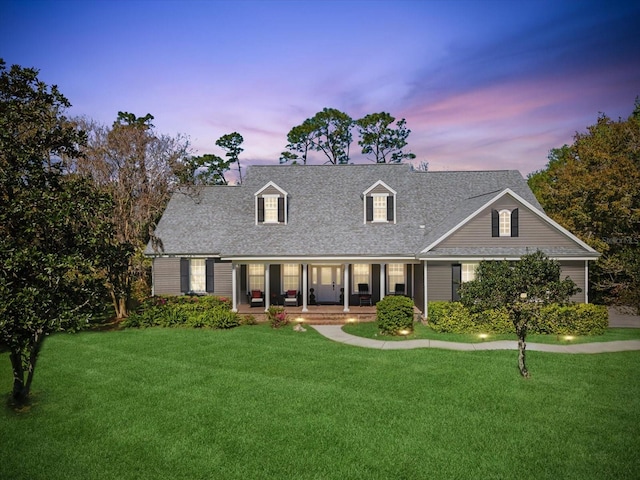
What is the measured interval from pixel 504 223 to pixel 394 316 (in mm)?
7895

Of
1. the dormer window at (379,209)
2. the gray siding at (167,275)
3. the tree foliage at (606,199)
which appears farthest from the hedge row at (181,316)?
the tree foliage at (606,199)

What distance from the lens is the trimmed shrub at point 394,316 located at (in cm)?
1898

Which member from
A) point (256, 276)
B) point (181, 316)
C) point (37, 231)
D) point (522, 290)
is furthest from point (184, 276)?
point (522, 290)

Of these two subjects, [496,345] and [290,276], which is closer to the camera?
[496,345]

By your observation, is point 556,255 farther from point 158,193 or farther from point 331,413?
point 158,193

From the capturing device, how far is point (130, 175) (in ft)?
78.6

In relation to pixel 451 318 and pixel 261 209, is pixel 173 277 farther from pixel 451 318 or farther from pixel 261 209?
pixel 451 318

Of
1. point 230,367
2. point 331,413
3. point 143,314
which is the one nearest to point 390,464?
point 331,413

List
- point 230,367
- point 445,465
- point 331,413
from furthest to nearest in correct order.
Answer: point 230,367, point 331,413, point 445,465

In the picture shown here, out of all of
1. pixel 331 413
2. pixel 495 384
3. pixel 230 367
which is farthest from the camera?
pixel 230 367

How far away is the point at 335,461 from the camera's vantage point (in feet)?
27.3

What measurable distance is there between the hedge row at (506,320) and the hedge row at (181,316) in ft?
32.1

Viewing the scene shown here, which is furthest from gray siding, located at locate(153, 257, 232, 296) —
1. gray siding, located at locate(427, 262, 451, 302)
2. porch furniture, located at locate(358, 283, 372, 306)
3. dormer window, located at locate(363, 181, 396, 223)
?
gray siding, located at locate(427, 262, 451, 302)

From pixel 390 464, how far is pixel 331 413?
2.47m
